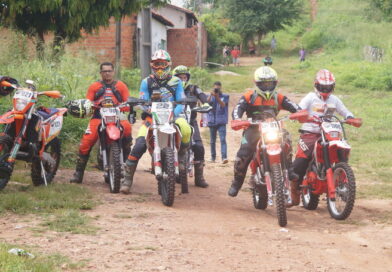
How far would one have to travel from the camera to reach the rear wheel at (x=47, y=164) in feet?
27.9

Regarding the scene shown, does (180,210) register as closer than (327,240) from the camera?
No

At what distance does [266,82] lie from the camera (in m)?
8.52

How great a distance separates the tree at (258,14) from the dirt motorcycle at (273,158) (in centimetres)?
4597

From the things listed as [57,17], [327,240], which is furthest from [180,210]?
[57,17]

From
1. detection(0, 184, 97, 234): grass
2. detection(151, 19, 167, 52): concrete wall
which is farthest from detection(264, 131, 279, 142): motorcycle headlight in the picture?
detection(151, 19, 167, 52): concrete wall

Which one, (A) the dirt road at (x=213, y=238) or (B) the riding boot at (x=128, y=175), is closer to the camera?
(A) the dirt road at (x=213, y=238)

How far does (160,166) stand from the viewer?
8.34 metres

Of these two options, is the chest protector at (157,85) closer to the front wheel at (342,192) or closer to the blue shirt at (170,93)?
the blue shirt at (170,93)

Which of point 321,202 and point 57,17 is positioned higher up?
point 57,17

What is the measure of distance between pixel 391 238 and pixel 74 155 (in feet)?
19.4

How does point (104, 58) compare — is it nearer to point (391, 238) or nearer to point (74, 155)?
point (74, 155)

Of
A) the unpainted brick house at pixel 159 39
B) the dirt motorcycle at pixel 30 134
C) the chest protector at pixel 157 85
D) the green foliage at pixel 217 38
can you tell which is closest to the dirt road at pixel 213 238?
the dirt motorcycle at pixel 30 134

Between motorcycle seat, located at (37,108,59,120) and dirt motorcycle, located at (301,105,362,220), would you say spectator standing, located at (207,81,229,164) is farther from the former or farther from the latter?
motorcycle seat, located at (37,108,59,120)

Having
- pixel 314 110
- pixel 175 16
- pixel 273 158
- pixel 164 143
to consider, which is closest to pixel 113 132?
pixel 164 143
